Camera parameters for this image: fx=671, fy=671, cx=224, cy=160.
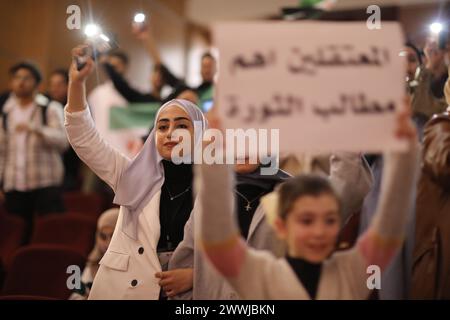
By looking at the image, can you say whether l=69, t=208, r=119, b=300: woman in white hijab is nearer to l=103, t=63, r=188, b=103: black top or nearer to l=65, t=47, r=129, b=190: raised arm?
l=65, t=47, r=129, b=190: raised arm

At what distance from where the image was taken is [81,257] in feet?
10.6

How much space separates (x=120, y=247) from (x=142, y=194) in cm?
19

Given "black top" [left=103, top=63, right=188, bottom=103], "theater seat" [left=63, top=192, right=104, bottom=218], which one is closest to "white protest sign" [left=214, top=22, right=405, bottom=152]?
"black top" [left=103, top=63, right=188, bottom=103]

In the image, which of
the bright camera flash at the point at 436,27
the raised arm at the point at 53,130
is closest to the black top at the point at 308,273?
the bright camera flash at the point at 436,27

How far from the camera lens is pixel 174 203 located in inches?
91.0

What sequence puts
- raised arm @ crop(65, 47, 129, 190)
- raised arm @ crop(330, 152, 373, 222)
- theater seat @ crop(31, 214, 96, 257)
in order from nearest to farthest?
raised arm @ crop(330, 152, 373, 222) < raised arm @ crop(65, 47, 129, 190) < theater seat @ crop(31, 214, 96, 257)

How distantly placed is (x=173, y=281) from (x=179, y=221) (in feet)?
0.75

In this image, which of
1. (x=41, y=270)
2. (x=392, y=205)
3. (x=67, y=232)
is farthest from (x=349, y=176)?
(x=67, y=232)

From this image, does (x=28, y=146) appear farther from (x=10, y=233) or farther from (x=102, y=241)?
(x=102, y=241)

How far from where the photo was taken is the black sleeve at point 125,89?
5152 millimetres

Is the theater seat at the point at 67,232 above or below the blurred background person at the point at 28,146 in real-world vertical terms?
below

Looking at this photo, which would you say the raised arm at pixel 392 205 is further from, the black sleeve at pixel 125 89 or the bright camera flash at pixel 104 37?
the black sleeve at pixel 125 89

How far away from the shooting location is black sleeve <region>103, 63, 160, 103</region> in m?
5.15

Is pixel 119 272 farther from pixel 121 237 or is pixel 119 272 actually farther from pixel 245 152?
pixel 245 152
